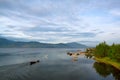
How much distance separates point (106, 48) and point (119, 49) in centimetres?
3725

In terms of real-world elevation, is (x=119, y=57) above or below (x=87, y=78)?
above

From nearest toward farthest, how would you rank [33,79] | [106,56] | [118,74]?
1. [33,79]
2. [118,74]
3. [106,56]

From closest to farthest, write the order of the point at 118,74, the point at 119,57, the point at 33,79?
the point at 33,79 → the point at 118,74 → the point at 119,57

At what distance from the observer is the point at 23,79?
2950 inches

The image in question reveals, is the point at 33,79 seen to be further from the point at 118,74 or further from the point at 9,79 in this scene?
the point at 118,74

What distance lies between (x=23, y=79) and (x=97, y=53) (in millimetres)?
93511

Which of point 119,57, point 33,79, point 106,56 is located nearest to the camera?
point 33,79

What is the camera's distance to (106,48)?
5782 inches

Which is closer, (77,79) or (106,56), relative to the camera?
(77,79)

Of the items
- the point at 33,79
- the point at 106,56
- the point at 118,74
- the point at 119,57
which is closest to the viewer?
the point at 33,79

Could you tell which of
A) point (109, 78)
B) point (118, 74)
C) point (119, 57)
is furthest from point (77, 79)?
point (119, 57)

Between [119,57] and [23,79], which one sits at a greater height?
[119,57]

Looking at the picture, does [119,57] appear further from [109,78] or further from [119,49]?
[109,78]

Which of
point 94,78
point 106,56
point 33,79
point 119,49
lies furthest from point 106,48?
point 33,79
